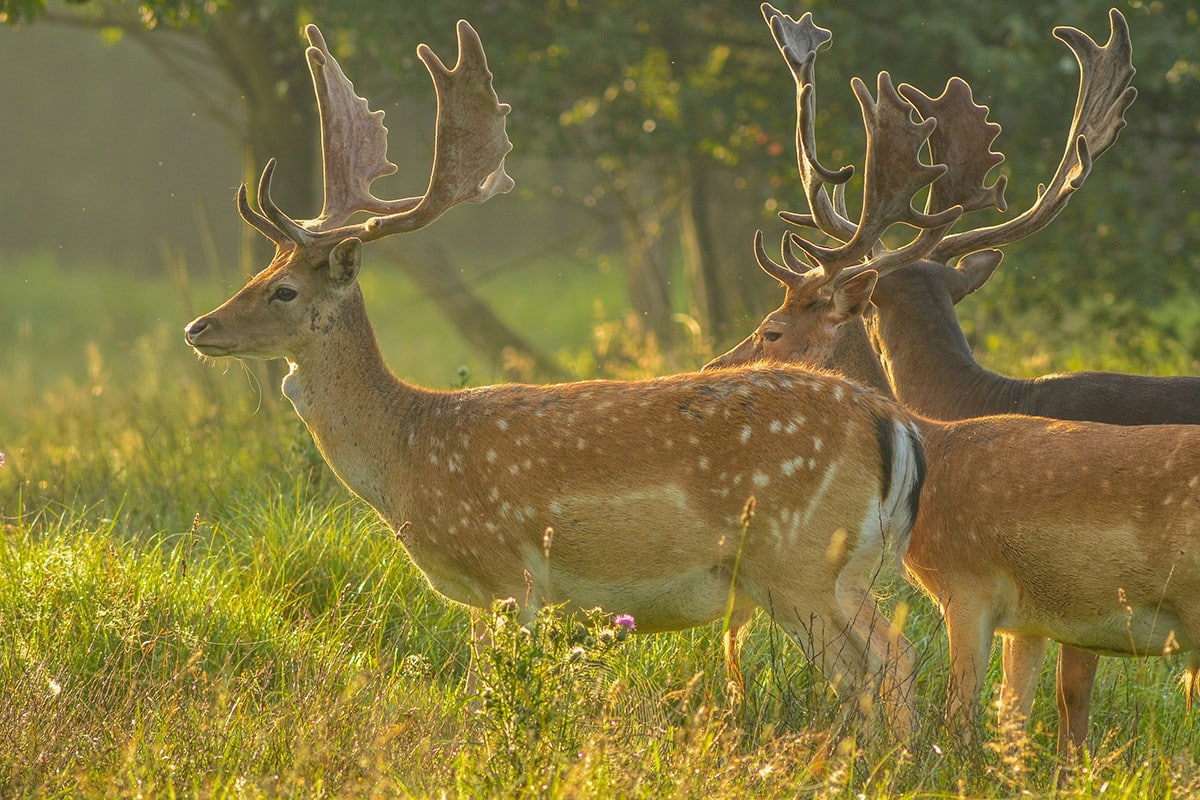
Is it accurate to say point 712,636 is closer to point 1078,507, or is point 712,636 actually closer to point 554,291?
point 1078,507

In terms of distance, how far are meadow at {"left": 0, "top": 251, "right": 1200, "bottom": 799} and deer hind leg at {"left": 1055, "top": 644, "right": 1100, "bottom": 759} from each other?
0.32ft

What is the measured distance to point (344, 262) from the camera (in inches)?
198

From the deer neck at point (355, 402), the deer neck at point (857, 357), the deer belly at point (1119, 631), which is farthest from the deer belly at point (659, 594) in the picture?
the deer neck at point (857, 357)

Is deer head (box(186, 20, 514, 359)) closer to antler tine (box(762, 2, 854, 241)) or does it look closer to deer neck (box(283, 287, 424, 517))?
deer neck (box(283, 287, 424, 517))

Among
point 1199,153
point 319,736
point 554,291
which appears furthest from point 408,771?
point 554,291

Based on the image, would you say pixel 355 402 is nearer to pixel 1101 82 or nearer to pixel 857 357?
pixel 857 357

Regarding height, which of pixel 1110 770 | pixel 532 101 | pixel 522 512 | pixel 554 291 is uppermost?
pixel 532 101

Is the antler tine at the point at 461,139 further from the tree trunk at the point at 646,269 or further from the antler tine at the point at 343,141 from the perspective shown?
the tree trunk at the point at 646,269

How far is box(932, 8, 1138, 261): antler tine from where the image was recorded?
625 cm

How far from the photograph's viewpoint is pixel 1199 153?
32.1 ft

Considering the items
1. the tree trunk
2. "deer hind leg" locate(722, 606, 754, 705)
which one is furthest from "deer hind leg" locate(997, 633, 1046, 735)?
the tree trunk

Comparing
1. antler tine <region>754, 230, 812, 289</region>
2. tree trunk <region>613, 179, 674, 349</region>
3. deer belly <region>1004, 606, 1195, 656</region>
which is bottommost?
tree trunk <region>613, 179, 674, 349</region>

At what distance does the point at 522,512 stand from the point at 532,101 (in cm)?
608

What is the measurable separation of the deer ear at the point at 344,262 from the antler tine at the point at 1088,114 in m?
2.69
